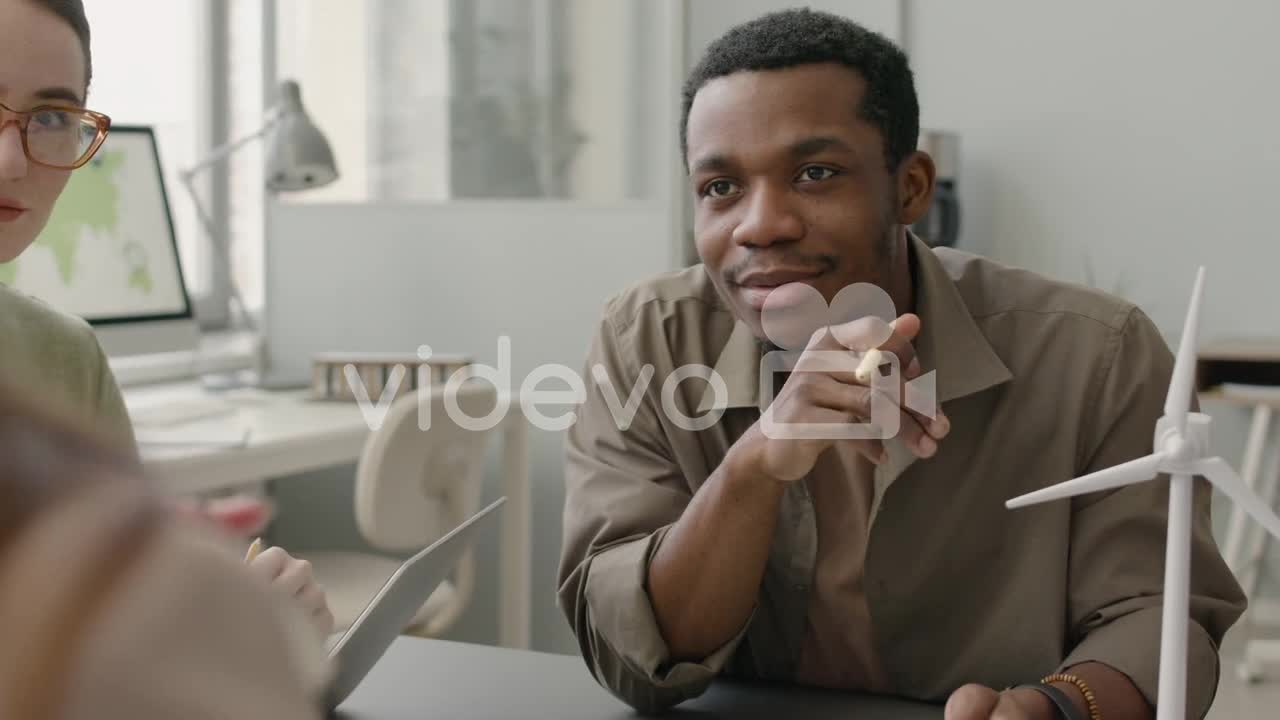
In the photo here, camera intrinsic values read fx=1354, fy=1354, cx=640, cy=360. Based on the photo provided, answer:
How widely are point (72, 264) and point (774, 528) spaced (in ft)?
6.48

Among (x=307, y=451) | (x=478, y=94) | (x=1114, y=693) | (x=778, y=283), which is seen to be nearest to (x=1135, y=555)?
(x=1114, y=693)

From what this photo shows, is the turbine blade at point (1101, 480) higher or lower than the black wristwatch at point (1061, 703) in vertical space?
higher

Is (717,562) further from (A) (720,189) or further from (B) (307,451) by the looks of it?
(B) (307,451)

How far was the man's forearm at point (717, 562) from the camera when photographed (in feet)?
3.72

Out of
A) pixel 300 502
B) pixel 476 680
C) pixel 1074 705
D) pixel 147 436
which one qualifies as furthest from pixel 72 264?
pixel 1074 705

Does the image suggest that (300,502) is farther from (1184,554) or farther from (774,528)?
(1184,554)

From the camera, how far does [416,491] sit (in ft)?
7.77

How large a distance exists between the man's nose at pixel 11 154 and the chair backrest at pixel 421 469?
4.35 ft

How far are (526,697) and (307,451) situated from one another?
1.49 m

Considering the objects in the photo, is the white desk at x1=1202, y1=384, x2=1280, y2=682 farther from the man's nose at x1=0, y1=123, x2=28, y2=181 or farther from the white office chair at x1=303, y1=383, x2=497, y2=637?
the man's nose at x1=0, y1=123, x2=28, y2=181

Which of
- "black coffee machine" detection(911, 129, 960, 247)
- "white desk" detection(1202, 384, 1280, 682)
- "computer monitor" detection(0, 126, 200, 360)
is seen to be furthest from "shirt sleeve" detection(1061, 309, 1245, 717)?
"black coffee machine" detection(911, 129, 960, 247)

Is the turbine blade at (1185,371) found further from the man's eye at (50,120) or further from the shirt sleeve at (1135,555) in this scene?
the man's eye at (50,120)

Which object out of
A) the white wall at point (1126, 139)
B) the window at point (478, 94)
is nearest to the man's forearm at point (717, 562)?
the window at point (478, 94)

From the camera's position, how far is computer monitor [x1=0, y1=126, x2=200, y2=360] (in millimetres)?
2648
